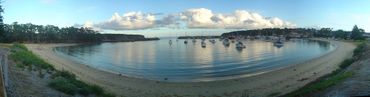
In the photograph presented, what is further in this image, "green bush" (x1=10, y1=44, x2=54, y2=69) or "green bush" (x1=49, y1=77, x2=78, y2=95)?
"green bush" (x1=10, y1=44, x2=54, y2=69)

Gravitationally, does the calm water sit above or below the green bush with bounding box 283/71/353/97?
below

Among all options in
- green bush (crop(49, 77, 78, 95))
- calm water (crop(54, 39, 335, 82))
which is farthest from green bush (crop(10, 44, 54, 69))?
calm water (crop(54, 39, 335, 82))

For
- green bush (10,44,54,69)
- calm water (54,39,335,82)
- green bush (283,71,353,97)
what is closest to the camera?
green bush (283,71,353,97)

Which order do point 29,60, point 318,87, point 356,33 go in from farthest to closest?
1. point 356,33
2. point 29,60
3. point 318,87

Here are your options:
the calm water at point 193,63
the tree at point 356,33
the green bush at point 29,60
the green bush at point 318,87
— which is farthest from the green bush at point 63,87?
the tree at point 356,33

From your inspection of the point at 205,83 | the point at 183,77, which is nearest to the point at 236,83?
the point at 205,83

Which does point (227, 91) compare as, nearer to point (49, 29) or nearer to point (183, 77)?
point (183, 77)

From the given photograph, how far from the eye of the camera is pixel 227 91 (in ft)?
106

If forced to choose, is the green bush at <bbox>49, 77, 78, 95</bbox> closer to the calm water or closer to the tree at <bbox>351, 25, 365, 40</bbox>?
the calm water

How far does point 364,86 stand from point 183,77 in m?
29.8

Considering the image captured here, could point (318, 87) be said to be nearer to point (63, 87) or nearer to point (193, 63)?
point (63, 87)

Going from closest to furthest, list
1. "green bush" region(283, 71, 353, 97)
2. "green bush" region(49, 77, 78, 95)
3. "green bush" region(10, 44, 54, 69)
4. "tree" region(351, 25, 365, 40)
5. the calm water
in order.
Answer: "green bush" region(283, 71, 353, 97) < "green bush" region(49, 77, 78, 95) < "green bush" region(10, 44, 54, 69) < the calm water < "tree" region(351, 25, 365, 40)

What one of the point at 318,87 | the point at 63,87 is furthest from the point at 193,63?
the point at 63,87

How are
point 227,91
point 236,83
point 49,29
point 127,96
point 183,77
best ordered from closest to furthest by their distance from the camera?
point 127,96 → point 227,91 → point 236,83 → point 183,77 → point 49,29
